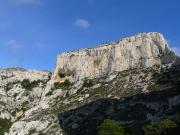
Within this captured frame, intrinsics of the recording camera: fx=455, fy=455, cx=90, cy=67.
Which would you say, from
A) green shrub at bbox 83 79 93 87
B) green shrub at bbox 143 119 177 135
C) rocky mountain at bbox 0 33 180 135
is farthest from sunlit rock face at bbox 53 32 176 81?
green shrub at bbox 143 119 177 135

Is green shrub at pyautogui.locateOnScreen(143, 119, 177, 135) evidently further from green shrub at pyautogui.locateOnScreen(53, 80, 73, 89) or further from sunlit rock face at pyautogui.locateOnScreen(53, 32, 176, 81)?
green shrub at pyautogui.locateOnScreen(53, 80, 73, 89)

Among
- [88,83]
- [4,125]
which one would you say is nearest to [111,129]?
[88,83]

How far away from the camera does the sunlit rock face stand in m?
148

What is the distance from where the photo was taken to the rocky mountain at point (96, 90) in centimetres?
10362

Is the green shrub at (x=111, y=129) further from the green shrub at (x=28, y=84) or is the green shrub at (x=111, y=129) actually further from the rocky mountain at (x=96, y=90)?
the green shrub at (x=28, y=84)

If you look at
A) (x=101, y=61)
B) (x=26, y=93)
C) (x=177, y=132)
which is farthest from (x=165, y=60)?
(x=177, y=132)

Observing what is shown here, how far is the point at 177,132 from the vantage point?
76.2 m

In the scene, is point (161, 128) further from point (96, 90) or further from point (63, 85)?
point (63, 85)

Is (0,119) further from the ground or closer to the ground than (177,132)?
further from the ground

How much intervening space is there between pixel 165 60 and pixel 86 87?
2620 centimetres

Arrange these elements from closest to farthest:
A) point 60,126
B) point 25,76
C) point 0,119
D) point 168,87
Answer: point 168,87
point 60,126
point 0,119
point 25,76

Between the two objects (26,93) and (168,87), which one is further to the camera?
(26,93)

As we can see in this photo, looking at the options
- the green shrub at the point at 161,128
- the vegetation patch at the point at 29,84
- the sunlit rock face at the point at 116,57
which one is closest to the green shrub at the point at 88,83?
the sunlit rock face at the point at 116,57

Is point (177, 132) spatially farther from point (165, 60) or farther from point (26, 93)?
point (26, 93)
